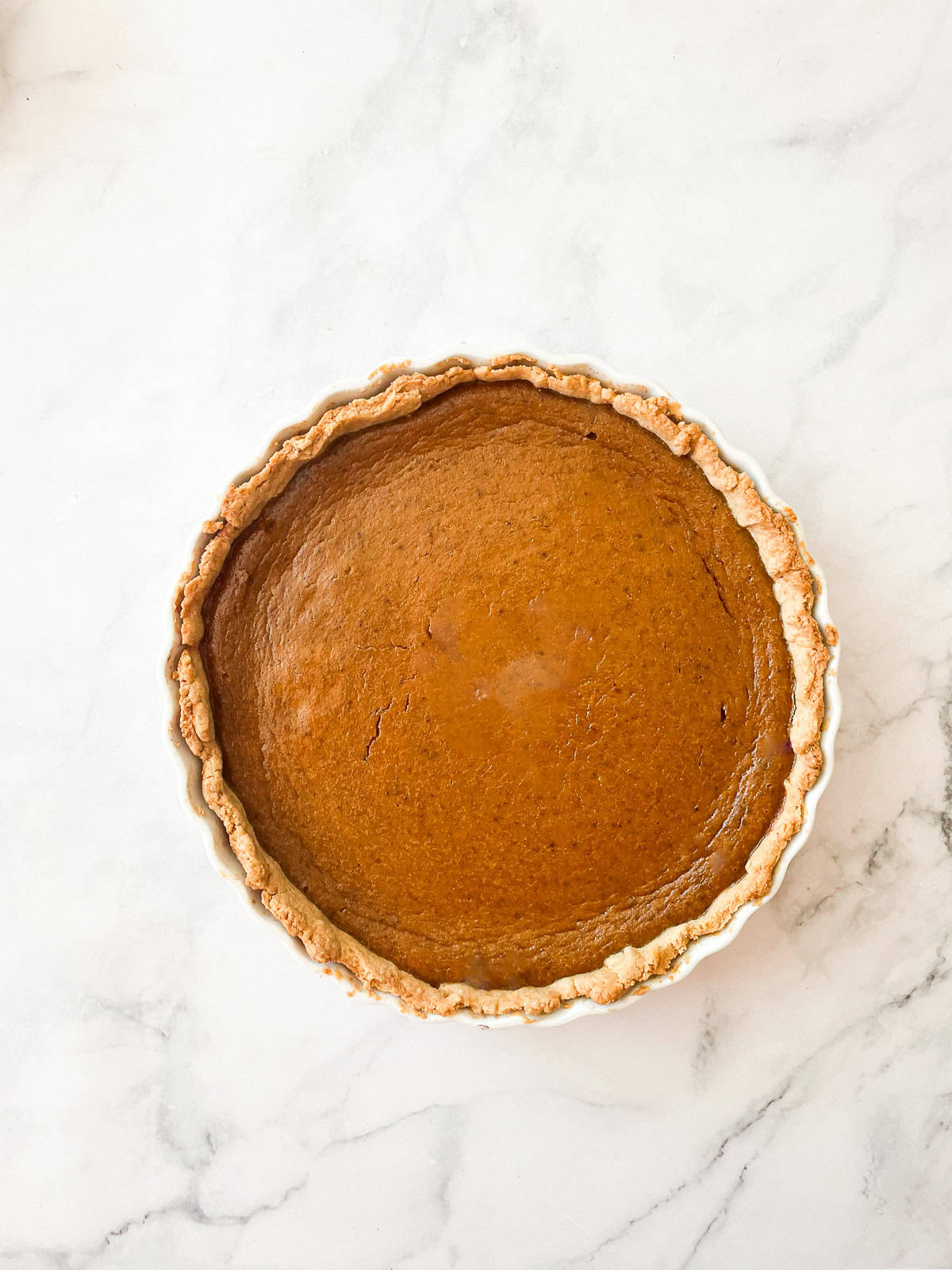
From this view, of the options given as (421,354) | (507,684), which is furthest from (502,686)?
(421,354)

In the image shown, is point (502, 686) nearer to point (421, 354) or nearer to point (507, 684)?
point (507, 684)

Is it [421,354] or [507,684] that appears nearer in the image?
[507,684]

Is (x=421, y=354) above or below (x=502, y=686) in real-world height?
above

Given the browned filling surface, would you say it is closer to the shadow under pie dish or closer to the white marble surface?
the shadow under pie dish

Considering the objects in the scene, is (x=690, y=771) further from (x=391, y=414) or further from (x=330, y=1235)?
(x=330, y=1235)

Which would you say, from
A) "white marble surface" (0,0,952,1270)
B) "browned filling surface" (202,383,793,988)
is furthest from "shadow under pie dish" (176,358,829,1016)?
"white marble surface" (0,0,952,1270)

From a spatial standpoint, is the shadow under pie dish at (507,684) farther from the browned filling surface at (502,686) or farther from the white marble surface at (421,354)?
the white marble surface at (421,354)

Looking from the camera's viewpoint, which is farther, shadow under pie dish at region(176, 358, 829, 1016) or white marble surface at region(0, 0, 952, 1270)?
white marble surface at region(0, 0, 952, 1270)

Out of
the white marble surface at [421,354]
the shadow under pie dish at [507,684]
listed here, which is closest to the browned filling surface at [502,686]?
the shadow under pie dish at [507,684]
